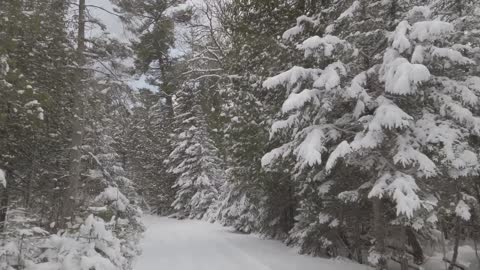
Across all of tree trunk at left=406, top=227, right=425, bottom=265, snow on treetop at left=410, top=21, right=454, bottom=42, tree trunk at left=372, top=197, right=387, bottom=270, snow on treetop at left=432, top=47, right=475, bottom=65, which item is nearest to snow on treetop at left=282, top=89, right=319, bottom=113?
snow on treetop at left=410, top=21, right=454, bottom=42

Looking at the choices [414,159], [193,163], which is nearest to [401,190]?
[414,159]

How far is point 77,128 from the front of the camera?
41.2 ft

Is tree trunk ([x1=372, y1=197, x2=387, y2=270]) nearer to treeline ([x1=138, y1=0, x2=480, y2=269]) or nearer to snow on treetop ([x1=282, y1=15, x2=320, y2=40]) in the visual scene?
treeline ([x1=138, y1=0, x2=480, y2=269])

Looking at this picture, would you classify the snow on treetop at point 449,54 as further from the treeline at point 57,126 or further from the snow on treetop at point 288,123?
the treeline at point 57,126

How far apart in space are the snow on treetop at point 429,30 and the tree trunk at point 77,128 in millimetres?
8670

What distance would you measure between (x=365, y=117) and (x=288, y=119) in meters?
1.33

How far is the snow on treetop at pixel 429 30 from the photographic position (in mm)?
6285

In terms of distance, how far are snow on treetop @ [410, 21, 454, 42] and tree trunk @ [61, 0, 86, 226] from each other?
8.67 meters

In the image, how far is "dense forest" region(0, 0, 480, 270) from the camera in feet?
22.5

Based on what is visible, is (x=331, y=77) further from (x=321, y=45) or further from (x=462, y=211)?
(x=462, y=211)

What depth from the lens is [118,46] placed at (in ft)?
42.0

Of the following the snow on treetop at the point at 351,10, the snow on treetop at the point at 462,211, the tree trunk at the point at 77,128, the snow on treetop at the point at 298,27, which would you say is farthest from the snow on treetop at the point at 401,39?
the tree trunk at the point at 77,128

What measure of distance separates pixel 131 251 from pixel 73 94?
4.99m

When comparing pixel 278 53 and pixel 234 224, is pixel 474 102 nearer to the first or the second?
pixel 278 53
